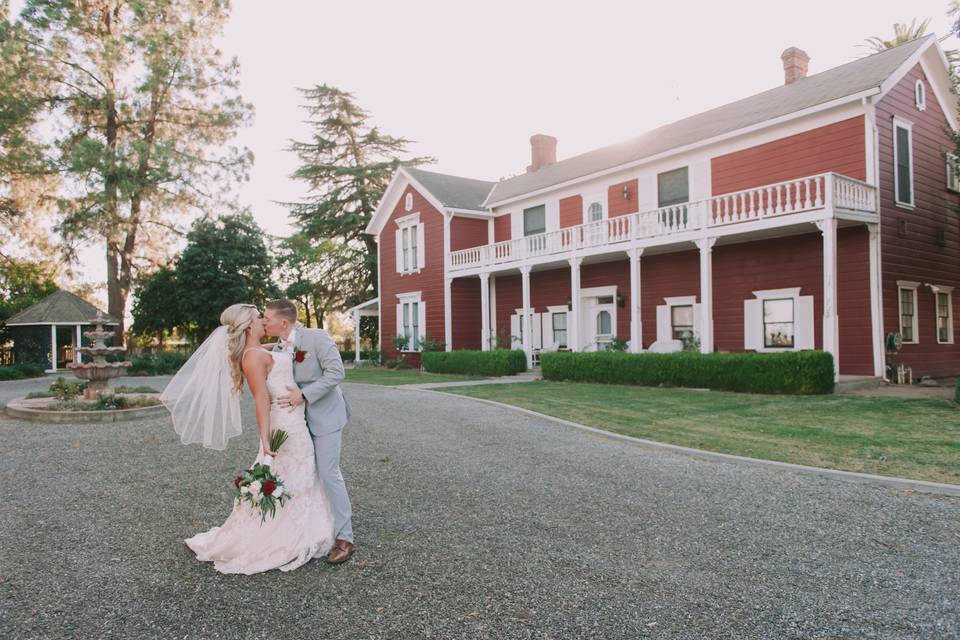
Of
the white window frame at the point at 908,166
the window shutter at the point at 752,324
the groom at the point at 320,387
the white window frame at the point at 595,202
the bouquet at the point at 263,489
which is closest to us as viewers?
the bouquet at the point at 263,489

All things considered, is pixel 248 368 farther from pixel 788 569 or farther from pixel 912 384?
pixel 912 384

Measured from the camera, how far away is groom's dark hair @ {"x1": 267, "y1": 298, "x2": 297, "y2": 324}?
4301 millimetres

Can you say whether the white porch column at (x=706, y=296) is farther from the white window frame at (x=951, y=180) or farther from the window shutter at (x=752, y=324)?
the white window frame at (x=951, y=180)

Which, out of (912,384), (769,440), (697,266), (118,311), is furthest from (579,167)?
(118,311)

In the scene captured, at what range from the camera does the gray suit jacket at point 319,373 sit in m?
4.31

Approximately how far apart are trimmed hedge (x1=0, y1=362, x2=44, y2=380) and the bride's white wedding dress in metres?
25.0

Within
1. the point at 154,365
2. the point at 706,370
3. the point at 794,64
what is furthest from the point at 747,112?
the point at 154,365

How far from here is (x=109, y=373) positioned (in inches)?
521

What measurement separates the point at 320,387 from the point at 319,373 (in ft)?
0.50

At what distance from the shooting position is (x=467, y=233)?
84.5 ft

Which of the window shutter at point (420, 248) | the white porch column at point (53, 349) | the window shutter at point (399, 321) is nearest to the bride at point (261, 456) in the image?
the window shutter at point (420, 248)

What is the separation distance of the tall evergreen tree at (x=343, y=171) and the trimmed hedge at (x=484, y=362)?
1807 centimetres

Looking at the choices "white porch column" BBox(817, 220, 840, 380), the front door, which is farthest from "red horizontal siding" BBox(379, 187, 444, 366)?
"white porch column" BBox(817, 220, 840, 380)

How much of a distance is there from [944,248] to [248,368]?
1958 centimetres
